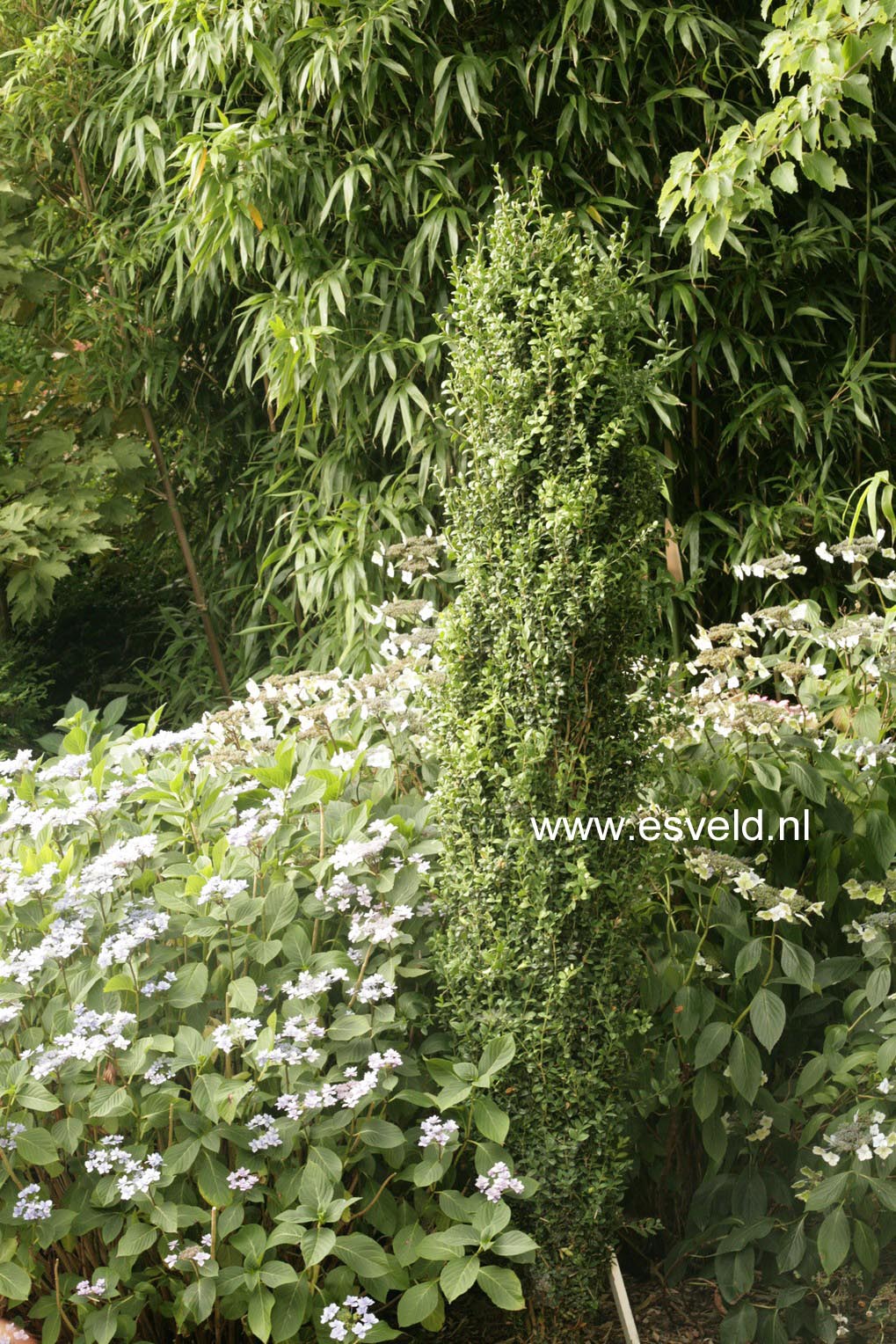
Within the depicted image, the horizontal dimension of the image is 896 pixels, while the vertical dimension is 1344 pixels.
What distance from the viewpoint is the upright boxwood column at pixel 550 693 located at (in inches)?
60.5

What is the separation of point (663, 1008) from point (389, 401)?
6.20 feet

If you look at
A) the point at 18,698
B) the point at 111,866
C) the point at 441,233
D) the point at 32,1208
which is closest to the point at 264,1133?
the point at 32,1208

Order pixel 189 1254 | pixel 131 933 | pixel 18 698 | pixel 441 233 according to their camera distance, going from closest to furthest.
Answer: pixel 189 1254
pixel 131 933
pixel 441 233
pixel 18 698

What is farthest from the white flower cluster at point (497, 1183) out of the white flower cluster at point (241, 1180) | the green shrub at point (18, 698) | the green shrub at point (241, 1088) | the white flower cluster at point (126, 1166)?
the green shrub at point (18, 698)

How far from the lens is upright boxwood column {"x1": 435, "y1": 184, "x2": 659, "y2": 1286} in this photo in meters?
1.54

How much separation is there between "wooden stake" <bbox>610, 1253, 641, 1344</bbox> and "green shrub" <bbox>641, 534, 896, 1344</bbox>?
0.12 m

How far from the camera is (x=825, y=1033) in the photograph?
178 centimetres

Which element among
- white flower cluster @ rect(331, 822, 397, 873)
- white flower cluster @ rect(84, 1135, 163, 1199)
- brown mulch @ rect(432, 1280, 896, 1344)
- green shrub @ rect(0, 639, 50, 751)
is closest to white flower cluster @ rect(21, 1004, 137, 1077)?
white flower cluster @ rect(84, 1135, 163, 1199)

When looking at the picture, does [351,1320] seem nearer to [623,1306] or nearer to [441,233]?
[623,1306]

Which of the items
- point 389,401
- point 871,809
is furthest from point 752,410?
point 871,809

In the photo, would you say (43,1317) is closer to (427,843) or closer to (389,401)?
(427,843)

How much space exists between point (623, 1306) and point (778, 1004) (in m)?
0.47

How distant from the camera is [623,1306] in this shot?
66.8 inches

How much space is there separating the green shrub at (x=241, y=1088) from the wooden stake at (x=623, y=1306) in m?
0.19
